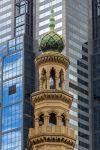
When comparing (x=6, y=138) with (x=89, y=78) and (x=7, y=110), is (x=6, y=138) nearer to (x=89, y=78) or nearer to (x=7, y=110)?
(x=7, y=110)

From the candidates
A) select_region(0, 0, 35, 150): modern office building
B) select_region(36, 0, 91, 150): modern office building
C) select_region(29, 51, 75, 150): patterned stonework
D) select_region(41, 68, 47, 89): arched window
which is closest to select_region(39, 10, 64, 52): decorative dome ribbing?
select_region(29, 51, 75, 150): patterned stonework

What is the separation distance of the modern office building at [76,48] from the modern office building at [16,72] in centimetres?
424

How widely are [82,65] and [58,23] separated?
466 inches

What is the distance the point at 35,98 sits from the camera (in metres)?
46.1

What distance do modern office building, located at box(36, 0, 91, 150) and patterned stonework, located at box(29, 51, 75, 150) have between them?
358 feet

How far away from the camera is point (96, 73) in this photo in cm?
16825

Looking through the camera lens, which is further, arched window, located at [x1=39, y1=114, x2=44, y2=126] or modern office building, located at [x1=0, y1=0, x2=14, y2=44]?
modern office building, located at [x1=0, y1=0, x2=14, y2=44]

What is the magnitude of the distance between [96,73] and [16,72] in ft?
65.9

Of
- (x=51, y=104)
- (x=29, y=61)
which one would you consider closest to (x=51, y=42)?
(x=51, y=104)

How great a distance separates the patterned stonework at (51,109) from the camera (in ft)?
146

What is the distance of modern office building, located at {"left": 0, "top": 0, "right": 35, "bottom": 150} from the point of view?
157 meters

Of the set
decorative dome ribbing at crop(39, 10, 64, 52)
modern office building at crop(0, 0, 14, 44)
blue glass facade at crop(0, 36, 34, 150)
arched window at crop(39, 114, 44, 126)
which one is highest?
modern office building at crop(0, 0, 14, 44)

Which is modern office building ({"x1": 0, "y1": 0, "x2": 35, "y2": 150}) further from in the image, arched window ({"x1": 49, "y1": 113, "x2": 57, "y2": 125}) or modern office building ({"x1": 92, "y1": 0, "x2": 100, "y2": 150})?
arched window ({"x1": 49, "y1": 113, "x2": 57, "y2": 125})

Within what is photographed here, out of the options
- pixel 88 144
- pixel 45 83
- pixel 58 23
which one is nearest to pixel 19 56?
pixel 58 23
